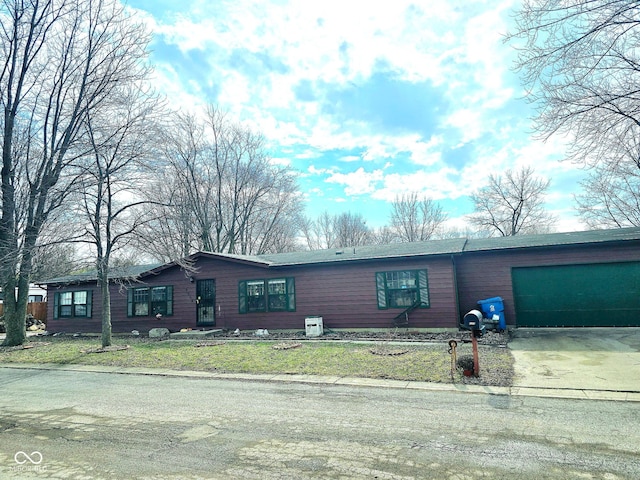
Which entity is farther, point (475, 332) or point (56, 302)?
point (56, 302)

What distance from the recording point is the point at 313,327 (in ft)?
45.5

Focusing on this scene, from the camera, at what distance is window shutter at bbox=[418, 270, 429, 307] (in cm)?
1320

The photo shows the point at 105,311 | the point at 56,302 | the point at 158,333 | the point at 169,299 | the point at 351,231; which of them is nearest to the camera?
the point at 105,311

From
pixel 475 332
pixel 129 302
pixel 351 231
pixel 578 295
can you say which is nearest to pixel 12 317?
pixel 129 302

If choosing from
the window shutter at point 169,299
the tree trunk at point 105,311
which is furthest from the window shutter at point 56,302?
the tree trunk at point 105,311

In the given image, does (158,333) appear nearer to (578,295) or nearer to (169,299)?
(169,299)

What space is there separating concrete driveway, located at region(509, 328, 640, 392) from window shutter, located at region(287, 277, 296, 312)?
313 inches

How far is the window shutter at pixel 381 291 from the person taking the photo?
45.2ft

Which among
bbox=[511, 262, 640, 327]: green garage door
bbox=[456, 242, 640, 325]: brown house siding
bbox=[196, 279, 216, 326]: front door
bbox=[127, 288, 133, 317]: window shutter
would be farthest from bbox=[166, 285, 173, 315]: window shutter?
→ bbox=[511, 262, 640, 327]: green garage door

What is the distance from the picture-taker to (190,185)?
29.0 meters

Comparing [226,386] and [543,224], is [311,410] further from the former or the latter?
[543,224]

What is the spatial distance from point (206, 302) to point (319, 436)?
526 inches

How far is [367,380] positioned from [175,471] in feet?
13.6

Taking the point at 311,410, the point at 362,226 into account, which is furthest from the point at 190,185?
the point at 311,410
